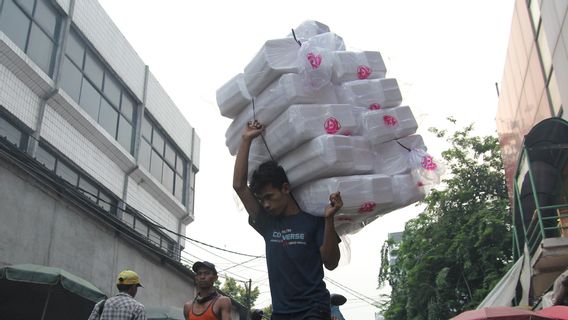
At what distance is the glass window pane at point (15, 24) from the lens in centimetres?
1133

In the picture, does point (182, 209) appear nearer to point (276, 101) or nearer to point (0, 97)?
point (0, 97)

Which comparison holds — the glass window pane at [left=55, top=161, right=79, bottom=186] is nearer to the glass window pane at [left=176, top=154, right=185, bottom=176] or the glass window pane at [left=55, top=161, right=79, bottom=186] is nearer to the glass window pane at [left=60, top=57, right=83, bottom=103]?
the glass window pane at [left=60, top=57, right=83, bottom=103]

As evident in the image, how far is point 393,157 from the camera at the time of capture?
395 centimetres

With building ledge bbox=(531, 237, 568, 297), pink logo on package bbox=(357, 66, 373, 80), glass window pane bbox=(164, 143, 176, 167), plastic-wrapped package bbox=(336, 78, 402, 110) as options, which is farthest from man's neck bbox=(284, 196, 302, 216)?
glass window pane bbox=(164, 143, 176, 167)

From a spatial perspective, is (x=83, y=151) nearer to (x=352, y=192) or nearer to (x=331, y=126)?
(x=331, y=126)

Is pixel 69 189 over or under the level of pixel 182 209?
under

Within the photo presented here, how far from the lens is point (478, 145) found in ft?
66.8

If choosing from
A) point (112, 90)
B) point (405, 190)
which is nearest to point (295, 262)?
point (405, 190)

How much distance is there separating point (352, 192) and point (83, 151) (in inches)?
485

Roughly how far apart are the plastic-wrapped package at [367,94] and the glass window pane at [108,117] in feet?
41.6

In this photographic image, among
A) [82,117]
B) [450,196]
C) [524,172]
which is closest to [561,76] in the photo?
[524,172]

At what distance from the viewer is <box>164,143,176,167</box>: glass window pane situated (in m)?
20.8

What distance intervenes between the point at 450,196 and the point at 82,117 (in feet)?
38.9

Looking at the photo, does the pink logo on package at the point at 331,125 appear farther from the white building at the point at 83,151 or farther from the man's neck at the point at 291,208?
the white building at the point at 83,151
